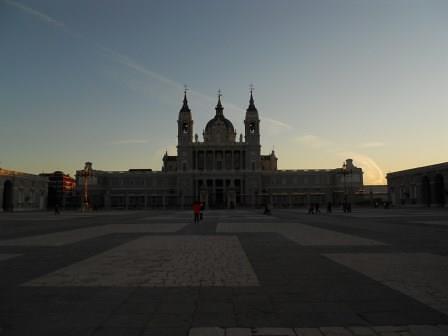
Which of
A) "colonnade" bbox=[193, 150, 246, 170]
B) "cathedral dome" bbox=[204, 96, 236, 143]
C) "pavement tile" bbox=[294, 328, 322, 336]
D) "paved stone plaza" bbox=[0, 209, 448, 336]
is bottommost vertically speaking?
"pavement tile" bbox=[294, 328, 322, 336]

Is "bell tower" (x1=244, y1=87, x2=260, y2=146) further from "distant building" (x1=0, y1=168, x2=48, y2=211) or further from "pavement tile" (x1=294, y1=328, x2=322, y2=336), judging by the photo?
"pavement tile" (x1=294, y1=328, x2=322, y2=336)

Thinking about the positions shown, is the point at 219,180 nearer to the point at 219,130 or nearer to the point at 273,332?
the point at 219,130

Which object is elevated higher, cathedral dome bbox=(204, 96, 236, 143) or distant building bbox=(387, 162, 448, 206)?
cathedral dome bbox=(204, 96, 236, 143)

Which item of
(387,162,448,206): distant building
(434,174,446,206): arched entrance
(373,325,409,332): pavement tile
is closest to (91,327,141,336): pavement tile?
(373,325,409,332): pavement tile

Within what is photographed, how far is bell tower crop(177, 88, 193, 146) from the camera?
112 meters

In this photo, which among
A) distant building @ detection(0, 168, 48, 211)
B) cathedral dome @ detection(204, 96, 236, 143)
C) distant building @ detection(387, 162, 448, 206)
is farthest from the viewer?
cathedral dome @ detection(204, 96, 236, 143)

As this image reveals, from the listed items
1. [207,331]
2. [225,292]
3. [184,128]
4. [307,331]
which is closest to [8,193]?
[184,128]

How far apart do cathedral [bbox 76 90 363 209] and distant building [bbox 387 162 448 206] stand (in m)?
24.1

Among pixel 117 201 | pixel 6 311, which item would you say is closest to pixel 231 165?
pixel 117 201

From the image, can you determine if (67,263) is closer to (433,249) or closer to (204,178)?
(433,249)

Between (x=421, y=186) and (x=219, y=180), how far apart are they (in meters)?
52.8

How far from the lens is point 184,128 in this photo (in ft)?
369

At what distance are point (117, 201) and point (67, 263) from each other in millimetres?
113119

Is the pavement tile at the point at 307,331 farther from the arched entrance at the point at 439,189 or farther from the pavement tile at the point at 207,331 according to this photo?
the arched entrance at the point at 439,189
